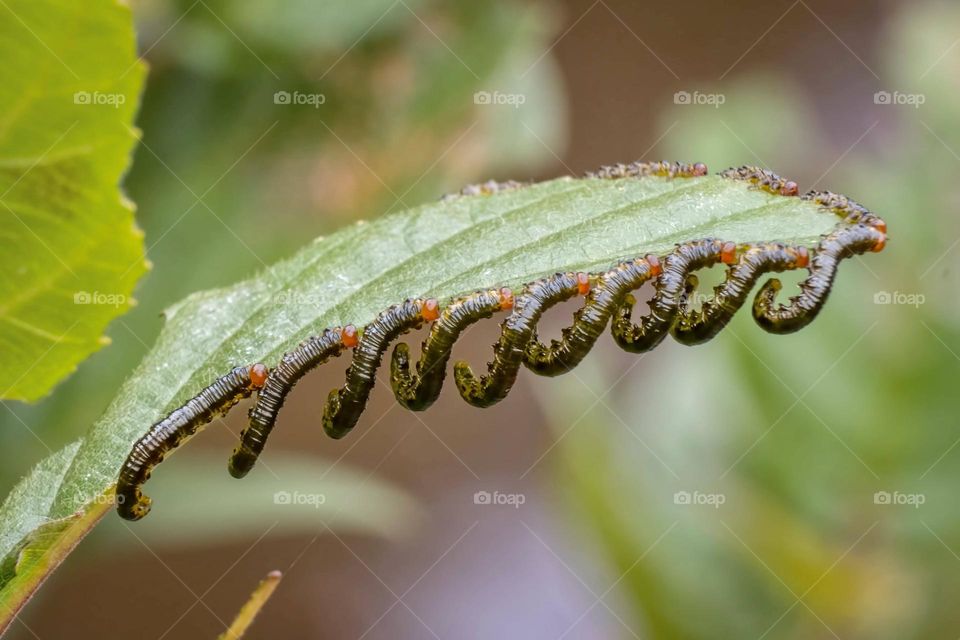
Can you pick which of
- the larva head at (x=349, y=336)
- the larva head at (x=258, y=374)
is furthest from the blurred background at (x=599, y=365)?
the larva head at (x=349, y=336)

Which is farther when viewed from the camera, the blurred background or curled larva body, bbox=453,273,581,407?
the blurred background

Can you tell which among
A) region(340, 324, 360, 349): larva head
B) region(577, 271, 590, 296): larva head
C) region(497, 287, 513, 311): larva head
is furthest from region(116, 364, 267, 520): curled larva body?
region(577, 271, 590, 296): larva head

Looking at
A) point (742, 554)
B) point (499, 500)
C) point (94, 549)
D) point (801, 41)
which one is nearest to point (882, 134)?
point (801, 41)

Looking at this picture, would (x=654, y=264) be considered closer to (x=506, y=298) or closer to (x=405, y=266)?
(x=506, y=298)

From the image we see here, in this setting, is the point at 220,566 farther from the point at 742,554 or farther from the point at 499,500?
the point at 742,554

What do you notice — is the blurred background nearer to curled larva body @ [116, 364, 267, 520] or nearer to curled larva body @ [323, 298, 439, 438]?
curled larva body @ [116, 364, 267, 520]

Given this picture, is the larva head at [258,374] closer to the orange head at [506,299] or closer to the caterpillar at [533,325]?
the caterpillar at [533,325]

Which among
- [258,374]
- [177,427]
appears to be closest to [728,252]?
[258,374]
